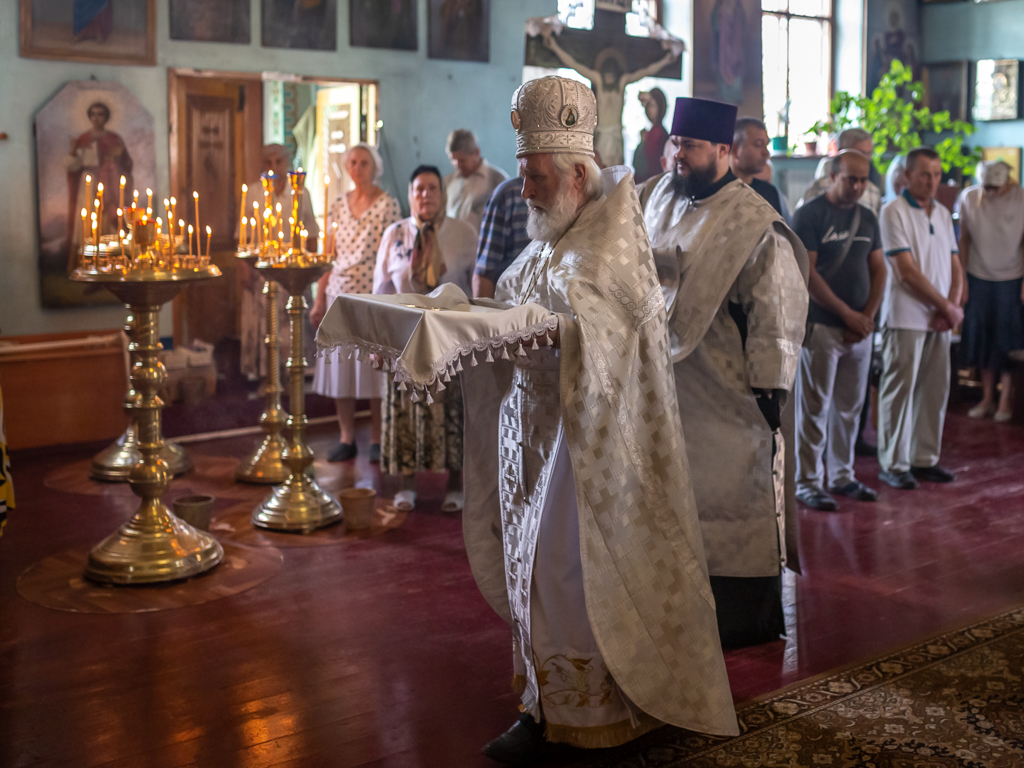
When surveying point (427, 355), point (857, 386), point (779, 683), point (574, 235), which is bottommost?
point (779, 683)

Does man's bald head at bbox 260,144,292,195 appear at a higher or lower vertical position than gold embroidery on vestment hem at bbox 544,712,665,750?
higher

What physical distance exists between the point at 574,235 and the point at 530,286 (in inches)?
7.2

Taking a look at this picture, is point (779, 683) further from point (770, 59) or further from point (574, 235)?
point (770, 59)

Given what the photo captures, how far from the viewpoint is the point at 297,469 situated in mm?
5297

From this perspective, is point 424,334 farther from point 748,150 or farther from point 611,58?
point 611,58

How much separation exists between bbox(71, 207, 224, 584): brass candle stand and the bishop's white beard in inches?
77.6

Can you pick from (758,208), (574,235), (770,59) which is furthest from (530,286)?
(770,59)

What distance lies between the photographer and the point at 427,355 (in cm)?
235

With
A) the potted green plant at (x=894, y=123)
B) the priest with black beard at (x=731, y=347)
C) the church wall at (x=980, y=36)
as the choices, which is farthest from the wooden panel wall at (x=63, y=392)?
the church wall at (x=980, y=36)

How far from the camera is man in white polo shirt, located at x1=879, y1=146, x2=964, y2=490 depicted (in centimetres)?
607

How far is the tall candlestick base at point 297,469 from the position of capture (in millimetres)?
5105

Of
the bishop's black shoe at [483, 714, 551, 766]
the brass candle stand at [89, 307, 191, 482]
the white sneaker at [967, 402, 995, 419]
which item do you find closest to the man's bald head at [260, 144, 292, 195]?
the brass candle stand at [89, 307, 191, 482]

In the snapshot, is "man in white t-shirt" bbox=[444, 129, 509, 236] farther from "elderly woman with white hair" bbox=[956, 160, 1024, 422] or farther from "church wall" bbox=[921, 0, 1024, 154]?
"church wall" bbox=[921, 0, 1024, 154]

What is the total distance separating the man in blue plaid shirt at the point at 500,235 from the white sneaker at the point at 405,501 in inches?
46.8
